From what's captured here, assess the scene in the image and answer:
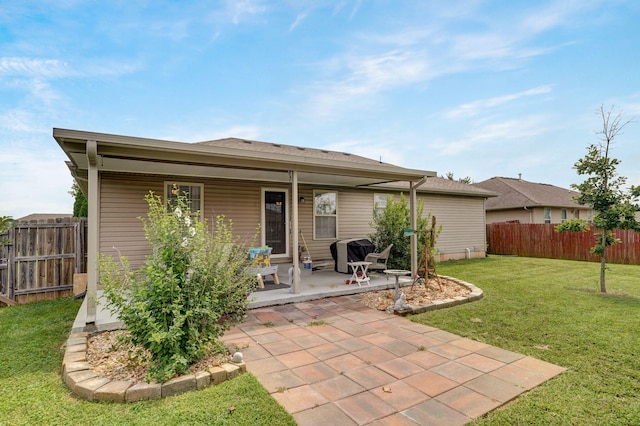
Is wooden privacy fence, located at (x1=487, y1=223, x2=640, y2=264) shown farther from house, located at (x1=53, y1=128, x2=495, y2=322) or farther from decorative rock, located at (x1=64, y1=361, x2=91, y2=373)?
decorative rock, located at (x1=64, y1=361, x2=91, y2=373)

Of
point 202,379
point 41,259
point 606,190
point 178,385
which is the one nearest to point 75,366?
point 178,385

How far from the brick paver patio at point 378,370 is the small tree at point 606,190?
514 centimetres

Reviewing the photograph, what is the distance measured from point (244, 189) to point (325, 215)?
2.50 metres

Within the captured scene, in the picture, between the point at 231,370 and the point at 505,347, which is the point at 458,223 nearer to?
the point at 505,347

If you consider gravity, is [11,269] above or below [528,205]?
below

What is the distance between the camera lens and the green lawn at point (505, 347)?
228 cm

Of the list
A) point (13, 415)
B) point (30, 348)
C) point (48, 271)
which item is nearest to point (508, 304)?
point (13, 415)

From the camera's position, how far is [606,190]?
262 inches

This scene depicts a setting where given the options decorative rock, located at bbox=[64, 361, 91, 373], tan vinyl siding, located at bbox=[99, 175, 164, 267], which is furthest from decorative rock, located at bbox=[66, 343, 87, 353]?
tan vinyl siding, located at bbox=[99, 175, 164, 267]

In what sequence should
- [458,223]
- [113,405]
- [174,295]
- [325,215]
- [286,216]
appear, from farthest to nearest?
[458,223]
[325,215]
[286,216]
[174,295]
[113,405]

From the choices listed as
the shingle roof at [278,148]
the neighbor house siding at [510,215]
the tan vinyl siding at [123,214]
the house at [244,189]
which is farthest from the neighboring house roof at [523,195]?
the tan vinyl siding at [123,214]

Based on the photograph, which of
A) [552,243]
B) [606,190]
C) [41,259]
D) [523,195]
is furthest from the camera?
[523,195]

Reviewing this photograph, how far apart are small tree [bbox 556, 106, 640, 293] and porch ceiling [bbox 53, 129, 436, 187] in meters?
3.29

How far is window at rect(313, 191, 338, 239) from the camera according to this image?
9.06 meters
